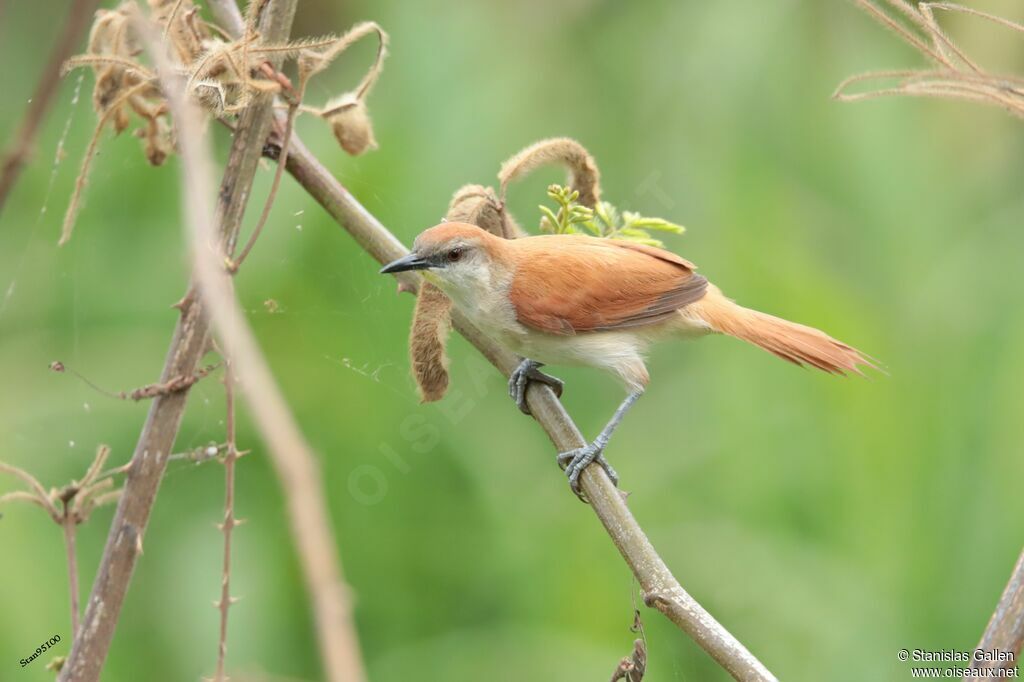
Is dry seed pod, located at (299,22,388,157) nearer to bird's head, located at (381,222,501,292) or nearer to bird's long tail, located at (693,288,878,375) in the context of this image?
bird's head, located at (381,222,501,292)

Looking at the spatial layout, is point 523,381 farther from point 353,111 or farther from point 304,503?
point 304,503

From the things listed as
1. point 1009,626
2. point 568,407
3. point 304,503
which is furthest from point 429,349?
point 568,407

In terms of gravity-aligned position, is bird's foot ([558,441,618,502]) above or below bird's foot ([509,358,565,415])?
below

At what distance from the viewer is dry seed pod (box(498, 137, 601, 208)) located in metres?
1.59

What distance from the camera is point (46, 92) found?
0.71 metres

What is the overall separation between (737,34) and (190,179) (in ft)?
12.9

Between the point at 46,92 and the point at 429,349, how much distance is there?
93 cm

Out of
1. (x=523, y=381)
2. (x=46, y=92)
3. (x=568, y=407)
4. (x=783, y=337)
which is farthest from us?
(x=568, y=407)

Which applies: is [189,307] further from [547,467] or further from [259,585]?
[547,467]

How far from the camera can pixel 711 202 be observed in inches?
130

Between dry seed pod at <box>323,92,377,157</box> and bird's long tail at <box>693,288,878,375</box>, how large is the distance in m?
0.93

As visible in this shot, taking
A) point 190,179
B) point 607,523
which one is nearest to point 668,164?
point 607,523

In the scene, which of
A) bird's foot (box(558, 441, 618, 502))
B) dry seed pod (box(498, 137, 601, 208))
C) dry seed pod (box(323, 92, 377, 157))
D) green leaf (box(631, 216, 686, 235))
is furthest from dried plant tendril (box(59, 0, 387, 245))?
bird's foot (box(558, 441, 618, 502))

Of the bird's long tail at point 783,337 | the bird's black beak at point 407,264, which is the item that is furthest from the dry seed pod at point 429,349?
the bird's long tail at point 783,337
